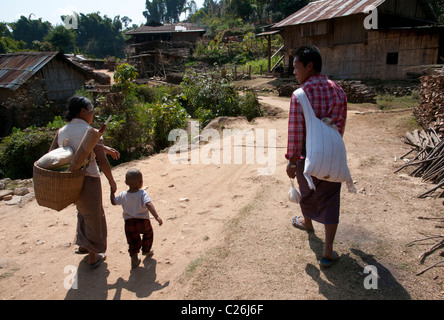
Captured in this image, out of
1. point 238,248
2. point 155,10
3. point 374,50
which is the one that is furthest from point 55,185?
point 155,10

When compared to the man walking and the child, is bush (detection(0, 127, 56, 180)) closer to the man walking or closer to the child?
the child

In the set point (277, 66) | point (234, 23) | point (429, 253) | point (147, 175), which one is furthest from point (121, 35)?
point (429, 253)

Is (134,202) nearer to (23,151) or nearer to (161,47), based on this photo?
(23,151)

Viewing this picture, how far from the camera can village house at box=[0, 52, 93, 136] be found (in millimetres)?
14914

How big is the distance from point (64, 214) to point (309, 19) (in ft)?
57.0

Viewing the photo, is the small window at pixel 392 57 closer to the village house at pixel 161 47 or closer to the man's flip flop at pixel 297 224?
the man's flip flop at pixel 297 224

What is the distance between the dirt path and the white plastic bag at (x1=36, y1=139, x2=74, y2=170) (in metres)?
1.20

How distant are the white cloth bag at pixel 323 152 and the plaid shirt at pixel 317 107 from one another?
89mm

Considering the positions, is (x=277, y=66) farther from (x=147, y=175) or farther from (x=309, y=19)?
(x=147, y=175)

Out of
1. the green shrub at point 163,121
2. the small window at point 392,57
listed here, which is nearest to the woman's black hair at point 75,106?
the green shrub at point 163,121

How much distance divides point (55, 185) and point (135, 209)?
730mm

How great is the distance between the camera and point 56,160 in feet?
→ 8.13
